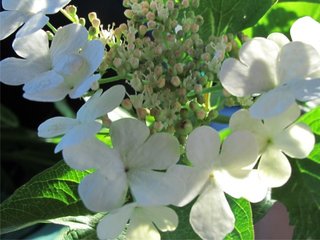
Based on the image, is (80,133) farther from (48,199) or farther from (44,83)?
(48,199)

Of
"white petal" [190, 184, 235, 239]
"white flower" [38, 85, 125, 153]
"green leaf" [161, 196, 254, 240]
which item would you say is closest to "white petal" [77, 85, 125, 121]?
"white flower" [38, 85, 125, 153]

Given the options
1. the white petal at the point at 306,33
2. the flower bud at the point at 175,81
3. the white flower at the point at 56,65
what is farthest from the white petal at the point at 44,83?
the white petal at the point at 306,33

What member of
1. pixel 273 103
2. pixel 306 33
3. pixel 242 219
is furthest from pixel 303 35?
pixel 242 219

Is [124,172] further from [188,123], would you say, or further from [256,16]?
[256,16]

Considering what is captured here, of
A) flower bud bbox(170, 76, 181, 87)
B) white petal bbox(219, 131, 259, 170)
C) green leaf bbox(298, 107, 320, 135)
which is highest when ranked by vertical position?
flower bud bbox(170, 76, 181, 87)

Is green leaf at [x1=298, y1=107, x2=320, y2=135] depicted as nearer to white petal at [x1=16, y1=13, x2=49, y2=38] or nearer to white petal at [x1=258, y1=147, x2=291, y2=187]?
white petal at [x1=258, y1=147, x2=291, y2=187]

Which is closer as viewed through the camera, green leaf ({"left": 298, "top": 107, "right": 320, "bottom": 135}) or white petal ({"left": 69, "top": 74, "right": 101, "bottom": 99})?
white petal ({"left": 69, "top": 74, "right": 101, "bottom": 99})
